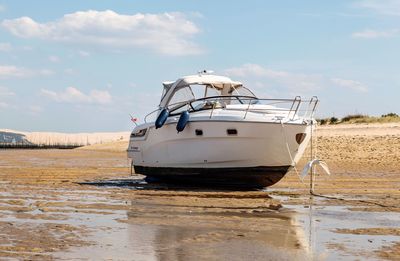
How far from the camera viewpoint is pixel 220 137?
1563 centimetres

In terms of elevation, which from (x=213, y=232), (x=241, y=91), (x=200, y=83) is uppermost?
(x=200, y=83)

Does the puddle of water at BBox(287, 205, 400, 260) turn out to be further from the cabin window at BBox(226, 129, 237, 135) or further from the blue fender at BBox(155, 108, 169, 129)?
the blue fender at BBox(155, 108, 169, 129)

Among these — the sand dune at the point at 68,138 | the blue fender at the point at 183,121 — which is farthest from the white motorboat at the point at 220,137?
the sand dune at the point at 68,138

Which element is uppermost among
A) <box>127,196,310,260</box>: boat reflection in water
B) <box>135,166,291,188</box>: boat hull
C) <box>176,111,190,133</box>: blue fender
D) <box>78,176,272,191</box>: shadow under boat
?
<box>176,111,190,133</box>: blue fender

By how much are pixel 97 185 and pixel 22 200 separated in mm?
4222

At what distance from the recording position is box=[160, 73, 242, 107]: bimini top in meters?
17.8

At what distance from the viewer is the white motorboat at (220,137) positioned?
599 inches

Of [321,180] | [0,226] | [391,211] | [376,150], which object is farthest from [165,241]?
[376,150]

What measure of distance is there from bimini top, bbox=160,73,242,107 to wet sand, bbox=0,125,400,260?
8.04 ft

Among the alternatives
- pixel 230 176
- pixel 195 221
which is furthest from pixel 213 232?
pixel 230 176

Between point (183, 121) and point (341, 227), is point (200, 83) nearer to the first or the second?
point (183, 121)

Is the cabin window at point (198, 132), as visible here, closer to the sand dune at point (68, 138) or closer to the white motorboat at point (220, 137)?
the white motorboat at point (220, 137)

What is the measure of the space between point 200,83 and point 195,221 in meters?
7.80

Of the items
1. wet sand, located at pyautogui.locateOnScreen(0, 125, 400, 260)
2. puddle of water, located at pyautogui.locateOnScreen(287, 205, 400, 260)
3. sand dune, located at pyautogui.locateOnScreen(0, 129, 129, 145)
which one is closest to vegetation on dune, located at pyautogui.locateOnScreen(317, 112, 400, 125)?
wet sand, located at pyautogui.locateOnScreen(0, 125, 400, 260)
